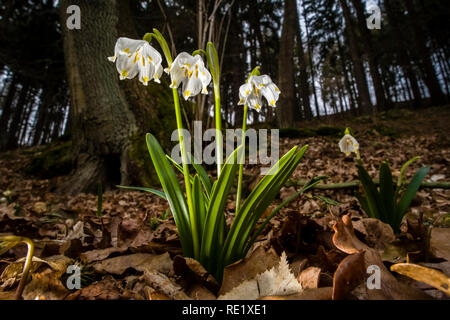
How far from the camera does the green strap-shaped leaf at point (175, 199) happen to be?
81cm

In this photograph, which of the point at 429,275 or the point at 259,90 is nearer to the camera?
the point at 429,275

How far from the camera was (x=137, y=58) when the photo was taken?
2.68 ft

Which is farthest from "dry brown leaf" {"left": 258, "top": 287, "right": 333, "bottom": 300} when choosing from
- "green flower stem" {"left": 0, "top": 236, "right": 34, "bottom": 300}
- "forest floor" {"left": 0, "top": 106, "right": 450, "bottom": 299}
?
"green flower stem" {"left": 0, "top": 236, "right": 34, "bottom": 300}

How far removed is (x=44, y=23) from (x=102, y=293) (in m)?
11.2

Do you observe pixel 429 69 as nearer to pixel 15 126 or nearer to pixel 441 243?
pixel 441 243

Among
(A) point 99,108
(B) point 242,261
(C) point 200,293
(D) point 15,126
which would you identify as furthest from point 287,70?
(D) point 15,126

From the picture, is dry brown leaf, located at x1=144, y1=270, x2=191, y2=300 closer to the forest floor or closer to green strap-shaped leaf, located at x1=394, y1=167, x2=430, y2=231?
the forest floor

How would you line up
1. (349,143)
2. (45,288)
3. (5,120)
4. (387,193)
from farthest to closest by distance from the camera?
(5,120) → (349,143) → (387,193) → (45,288)

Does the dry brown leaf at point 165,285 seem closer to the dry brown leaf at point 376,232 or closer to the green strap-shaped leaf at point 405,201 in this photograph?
the dry brown leaf at point 376,232

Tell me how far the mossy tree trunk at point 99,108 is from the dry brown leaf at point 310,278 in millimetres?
2580

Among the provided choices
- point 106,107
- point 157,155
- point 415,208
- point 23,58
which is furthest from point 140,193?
point 23,58

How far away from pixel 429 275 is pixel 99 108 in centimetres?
334

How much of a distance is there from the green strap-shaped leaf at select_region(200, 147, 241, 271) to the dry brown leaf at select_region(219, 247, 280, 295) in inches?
5.4

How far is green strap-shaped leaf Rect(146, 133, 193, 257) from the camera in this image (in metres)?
0.81
